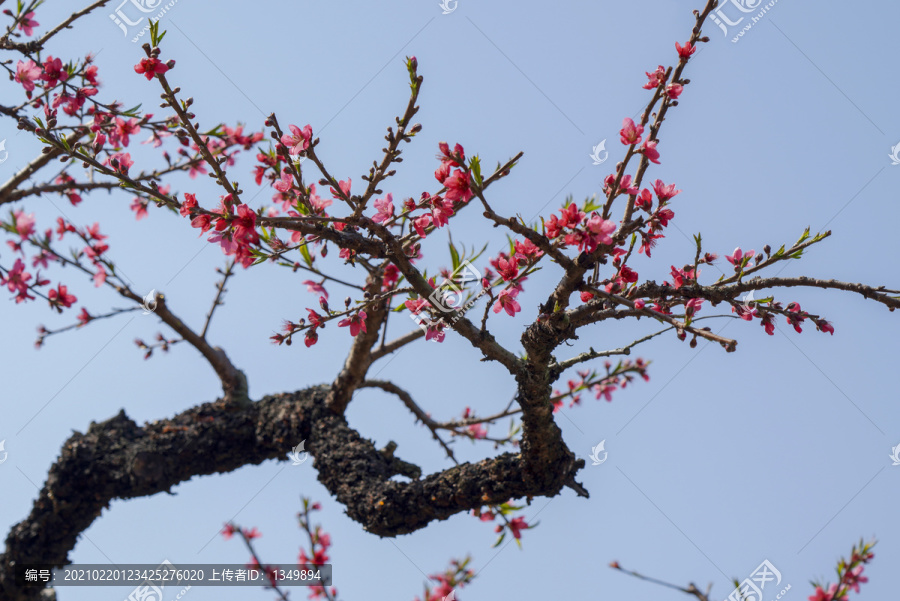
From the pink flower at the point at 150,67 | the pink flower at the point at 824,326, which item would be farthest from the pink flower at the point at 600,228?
the pink flower at the point at 150,67

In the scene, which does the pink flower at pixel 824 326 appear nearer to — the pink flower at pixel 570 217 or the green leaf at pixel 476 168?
the pink flower at pixel 570 217

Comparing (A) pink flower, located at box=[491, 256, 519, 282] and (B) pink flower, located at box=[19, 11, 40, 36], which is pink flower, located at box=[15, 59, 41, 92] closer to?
(B) pink flower, located at box=[19, 11, 40, 36]

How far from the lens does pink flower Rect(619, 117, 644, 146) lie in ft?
6.55

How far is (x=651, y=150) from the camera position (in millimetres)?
1994

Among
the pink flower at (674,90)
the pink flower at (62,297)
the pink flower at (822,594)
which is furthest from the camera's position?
the pink flower at (62,297)

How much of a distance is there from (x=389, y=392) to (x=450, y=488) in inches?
44.7

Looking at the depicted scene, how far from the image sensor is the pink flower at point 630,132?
1996 mm

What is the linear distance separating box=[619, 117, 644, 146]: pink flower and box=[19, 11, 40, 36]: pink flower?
2.76 m

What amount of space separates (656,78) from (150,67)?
1.64m

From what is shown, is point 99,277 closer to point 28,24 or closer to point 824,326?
point 28,24

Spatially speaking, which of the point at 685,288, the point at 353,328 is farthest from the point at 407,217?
the point at 685,288

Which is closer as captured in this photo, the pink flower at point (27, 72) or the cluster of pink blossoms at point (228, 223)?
the cluster of pink blossoms at point (228, 223)

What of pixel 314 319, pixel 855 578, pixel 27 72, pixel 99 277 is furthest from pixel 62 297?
pixel 855 578

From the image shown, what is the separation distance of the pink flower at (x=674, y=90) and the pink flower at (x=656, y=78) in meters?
0.04
